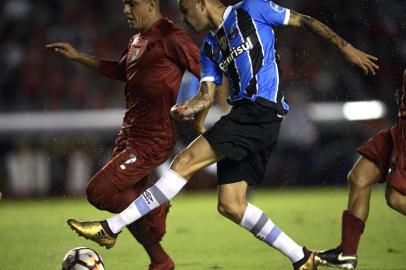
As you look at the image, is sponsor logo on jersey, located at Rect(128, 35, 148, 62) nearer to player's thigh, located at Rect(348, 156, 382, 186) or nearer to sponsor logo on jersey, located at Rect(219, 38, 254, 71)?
sponsor logo on jersey, located at Rect(219, 38, 254, 71)

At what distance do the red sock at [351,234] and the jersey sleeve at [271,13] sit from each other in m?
1.55

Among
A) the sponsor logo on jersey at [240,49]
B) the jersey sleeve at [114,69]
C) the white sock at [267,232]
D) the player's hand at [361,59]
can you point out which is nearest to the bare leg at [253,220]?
the white sock at [267,232]

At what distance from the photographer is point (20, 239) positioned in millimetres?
9695

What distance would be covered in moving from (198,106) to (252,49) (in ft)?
1.87

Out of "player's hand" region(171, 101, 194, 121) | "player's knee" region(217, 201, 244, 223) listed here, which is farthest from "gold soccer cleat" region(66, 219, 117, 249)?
"player's hand" region(171, 101, 194, 121)

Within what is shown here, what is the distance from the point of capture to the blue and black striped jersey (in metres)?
6.41

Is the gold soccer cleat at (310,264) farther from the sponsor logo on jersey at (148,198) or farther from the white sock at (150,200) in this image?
the sponsor logo on jersey at (148,198)

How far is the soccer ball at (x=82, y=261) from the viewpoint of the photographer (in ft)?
21.0

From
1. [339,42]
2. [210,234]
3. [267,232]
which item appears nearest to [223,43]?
[339,42]

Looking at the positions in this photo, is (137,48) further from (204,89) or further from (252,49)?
(252,49)

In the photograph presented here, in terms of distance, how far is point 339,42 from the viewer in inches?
246

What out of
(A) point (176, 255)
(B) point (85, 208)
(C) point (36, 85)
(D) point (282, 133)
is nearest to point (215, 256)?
(A) point (176, 255)

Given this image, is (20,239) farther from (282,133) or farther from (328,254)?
(282,133)

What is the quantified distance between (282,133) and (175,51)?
827cm
